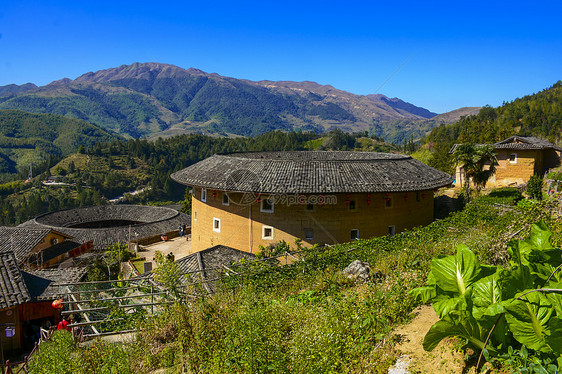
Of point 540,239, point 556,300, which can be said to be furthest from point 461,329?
point 540,239

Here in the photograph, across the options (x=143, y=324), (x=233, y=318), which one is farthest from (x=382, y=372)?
(x=143, y=324)

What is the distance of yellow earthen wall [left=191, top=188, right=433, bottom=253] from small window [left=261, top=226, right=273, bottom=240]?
152mm

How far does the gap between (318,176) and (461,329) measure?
49.0 feet

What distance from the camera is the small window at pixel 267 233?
1922cm

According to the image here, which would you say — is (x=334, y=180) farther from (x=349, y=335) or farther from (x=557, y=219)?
(x=349, y=335)

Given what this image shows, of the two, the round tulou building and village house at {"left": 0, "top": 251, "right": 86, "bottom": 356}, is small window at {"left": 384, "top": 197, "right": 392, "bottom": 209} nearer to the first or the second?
the round tulou building

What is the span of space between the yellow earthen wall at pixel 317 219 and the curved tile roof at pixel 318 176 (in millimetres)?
951

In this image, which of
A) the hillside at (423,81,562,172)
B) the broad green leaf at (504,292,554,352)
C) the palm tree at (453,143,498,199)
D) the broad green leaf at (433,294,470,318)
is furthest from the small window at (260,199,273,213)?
the hillside at (423,81,562,172)

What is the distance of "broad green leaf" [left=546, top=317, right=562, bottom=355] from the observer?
3.35m

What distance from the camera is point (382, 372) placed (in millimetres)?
4727

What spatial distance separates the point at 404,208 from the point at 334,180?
4.80 metres

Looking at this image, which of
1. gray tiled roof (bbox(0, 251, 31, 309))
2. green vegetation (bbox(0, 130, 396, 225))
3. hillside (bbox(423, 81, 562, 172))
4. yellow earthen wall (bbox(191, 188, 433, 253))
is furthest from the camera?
green vegetation (bbox(0, 130, 396, 225))

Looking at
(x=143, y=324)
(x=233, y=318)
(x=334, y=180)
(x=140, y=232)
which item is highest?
(x=334, y=180)

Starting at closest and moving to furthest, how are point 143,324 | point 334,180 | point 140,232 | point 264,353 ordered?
1. point 264,353
2. point 143,324
3. point 334,180
4. point 140,232
